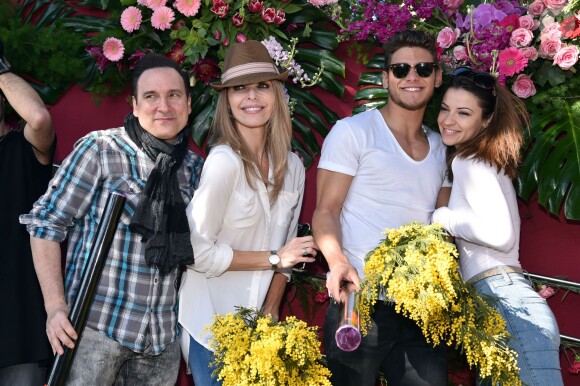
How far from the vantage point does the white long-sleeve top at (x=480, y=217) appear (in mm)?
3094

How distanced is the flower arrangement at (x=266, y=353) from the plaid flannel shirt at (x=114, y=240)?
0.30 metres

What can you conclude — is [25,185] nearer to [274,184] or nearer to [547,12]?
[274,184]

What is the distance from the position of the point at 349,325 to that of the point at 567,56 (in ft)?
5.60

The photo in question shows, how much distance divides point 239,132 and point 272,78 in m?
0.26

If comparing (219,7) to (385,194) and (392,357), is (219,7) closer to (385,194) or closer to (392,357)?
(385,194)

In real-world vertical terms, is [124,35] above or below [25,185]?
above

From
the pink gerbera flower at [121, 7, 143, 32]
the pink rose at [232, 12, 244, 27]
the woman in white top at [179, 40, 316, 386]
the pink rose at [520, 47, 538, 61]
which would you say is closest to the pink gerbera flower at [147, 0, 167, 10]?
the pink gerbera flower at [121, 7, 143, 32]

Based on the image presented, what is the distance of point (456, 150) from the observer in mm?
3416

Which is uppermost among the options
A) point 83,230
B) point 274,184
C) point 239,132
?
point 239,132

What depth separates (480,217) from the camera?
10.2 ft

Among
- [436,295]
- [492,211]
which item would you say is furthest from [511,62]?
[436,295]

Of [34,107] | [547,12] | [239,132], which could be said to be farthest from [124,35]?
[547,12]

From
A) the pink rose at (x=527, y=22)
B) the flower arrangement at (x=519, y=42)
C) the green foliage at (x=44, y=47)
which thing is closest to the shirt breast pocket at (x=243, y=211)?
the flower arrangement at (x=519, y=42)

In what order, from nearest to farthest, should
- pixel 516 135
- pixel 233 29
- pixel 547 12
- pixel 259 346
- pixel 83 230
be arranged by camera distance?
pixel 259 346 → pixel 83 230 → pixel 516 135 → pixel 547 12 → pixel 233 29
